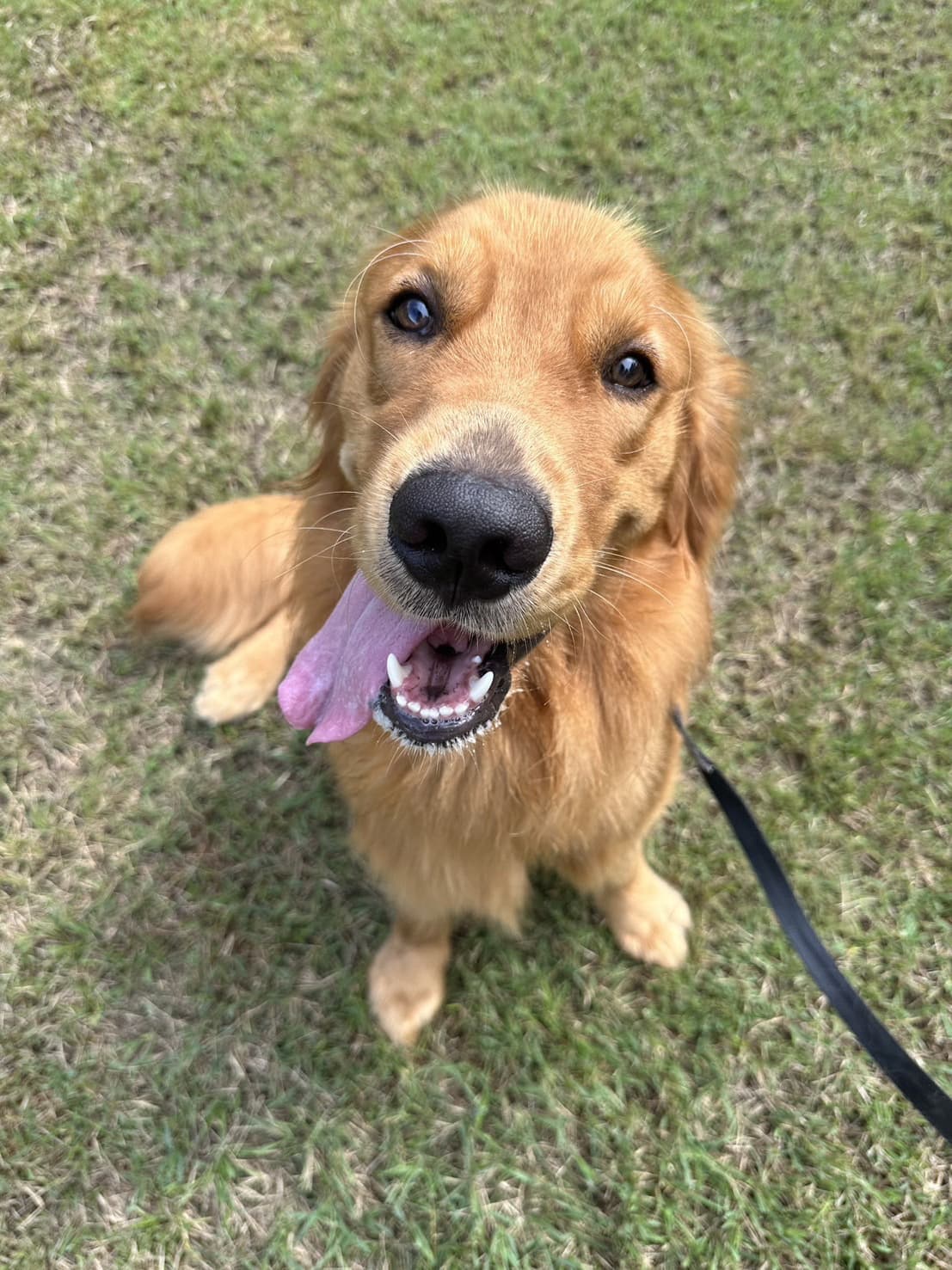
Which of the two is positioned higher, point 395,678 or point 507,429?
point 507,429

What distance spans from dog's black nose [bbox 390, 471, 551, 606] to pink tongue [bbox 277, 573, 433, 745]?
25 centimetres

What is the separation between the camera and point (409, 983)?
2.82 metres

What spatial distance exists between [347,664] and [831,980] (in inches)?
56.3

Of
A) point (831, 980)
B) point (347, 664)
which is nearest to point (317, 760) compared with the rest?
point (347, 664)

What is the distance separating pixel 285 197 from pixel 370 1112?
3976 mm

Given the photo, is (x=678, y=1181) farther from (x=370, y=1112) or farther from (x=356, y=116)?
(x=356, y=116)

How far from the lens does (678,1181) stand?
2.67m

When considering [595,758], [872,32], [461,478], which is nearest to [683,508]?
[595,758]

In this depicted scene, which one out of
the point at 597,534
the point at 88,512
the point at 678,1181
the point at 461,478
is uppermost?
the point at 461,478

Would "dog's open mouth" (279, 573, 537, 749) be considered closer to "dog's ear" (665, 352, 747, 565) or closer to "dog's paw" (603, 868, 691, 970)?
"dog's ear" (665, 352, 747, 565)

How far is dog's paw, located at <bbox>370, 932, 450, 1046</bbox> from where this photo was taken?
2820 millimetres

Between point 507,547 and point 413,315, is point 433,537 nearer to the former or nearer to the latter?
point 507,547

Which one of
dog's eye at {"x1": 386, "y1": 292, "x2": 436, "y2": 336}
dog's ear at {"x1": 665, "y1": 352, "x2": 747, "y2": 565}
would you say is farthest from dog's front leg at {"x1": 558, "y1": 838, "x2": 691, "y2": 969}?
dog's eye at {"x1": 386, "y1": 292, "x2": 436, "y2": 336}

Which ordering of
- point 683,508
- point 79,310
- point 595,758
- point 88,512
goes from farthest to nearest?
point 79,310
point 88,512
point 683,508
point 595,758
